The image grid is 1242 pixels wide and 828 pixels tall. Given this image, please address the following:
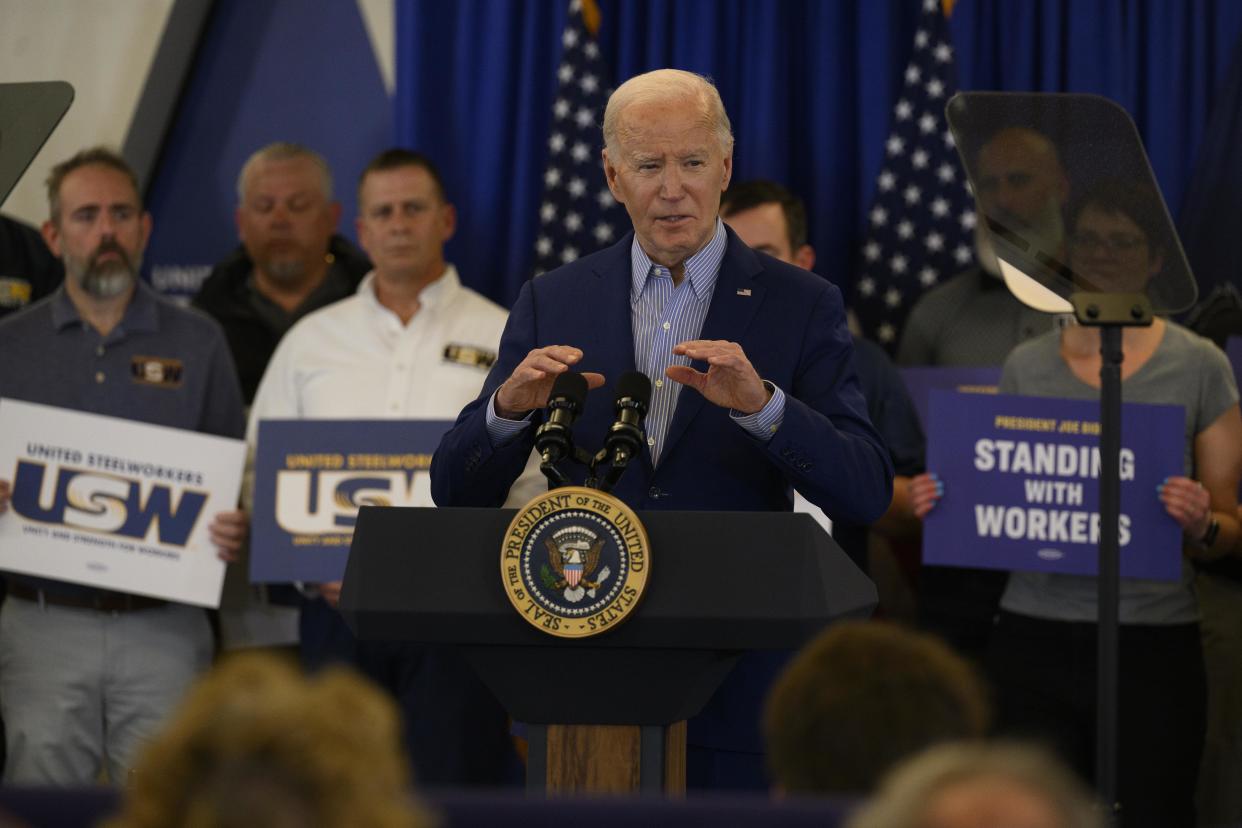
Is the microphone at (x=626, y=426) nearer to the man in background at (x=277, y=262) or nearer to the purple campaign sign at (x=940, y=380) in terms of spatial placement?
the purple campaign sign at (x=940, y=380)

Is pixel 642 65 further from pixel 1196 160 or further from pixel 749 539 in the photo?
pixel 749 539

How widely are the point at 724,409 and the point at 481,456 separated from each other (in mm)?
420

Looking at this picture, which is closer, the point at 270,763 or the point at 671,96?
the point at 270,763

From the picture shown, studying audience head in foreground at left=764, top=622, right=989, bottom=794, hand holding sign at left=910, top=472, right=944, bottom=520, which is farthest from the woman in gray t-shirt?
audience head in foreground at left=764, top=622, right=989, bottom=794

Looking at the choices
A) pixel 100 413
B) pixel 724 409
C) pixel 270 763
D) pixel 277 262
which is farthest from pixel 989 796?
pixel 277 262

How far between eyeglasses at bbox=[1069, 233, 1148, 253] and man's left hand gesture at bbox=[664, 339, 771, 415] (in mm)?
1188

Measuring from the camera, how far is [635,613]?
244 cm

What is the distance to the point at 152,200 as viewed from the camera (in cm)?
678

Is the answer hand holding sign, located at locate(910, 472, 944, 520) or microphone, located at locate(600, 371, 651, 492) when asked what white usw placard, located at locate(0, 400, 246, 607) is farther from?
microphone, located at locate(600, 371, 651, 492)

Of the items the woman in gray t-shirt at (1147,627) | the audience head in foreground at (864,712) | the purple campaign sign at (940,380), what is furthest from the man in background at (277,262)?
the audience head in foreground at (864,712)

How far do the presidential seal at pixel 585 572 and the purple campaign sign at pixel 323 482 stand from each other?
7.47 ft

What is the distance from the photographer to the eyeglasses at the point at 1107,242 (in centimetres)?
348

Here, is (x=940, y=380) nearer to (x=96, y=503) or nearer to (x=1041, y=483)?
(x=1041, y=483)

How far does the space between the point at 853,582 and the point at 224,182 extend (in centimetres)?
476
